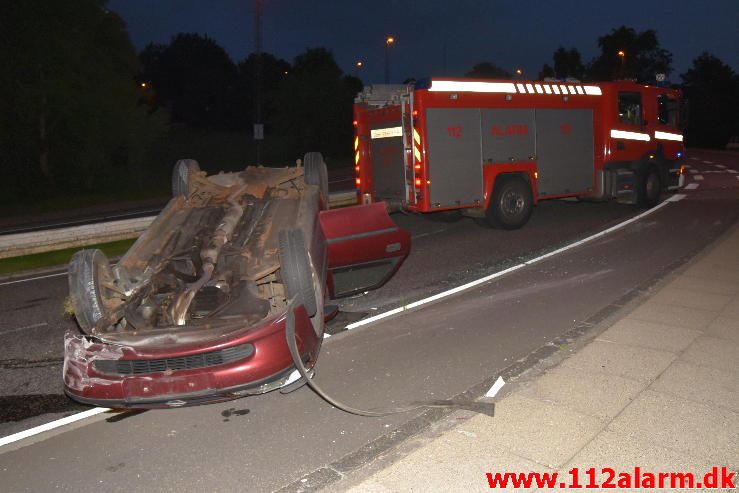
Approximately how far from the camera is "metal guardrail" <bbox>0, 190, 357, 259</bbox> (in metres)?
13.0

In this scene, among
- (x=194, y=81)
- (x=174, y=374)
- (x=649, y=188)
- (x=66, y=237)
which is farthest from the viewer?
(x=194, y=81)

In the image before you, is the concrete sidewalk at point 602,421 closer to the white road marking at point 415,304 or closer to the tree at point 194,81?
the white road marking at point 415,304

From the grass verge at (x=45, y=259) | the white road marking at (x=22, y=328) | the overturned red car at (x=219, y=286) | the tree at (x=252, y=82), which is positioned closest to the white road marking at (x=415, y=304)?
the overturned red car at (x=219, y=286)

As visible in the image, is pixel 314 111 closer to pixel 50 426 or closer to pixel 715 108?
pixel 50 426

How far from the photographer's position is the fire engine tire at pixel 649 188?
1454 centimetres

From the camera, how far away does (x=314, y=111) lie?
5056 cm

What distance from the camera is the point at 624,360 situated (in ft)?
17.0

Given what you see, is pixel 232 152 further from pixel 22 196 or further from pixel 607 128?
pixel 607 128

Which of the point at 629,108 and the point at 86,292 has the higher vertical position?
the point at 629,108

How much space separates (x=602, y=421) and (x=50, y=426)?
399 cm

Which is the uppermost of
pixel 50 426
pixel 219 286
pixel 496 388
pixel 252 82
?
pixel 252 82

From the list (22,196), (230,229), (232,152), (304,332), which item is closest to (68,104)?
(22,196)

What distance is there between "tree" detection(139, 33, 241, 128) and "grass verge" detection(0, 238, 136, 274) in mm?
67110

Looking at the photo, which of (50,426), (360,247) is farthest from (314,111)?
(50,426)
